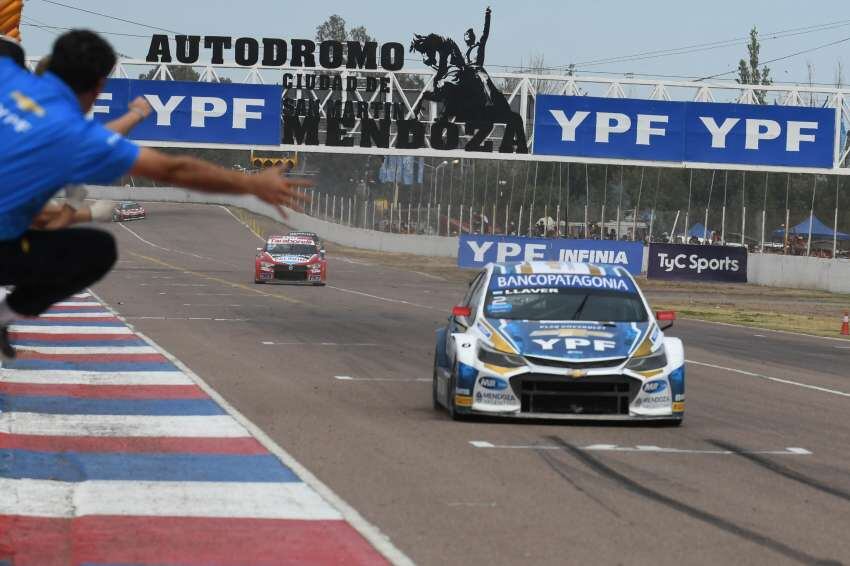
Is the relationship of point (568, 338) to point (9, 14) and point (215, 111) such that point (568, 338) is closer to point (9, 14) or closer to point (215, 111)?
point (9, 14)

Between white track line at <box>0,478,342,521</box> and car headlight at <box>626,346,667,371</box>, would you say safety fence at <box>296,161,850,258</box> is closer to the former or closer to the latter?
car headlight at <box>626,346,667,371</box>

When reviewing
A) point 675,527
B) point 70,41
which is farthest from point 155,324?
point 70,41

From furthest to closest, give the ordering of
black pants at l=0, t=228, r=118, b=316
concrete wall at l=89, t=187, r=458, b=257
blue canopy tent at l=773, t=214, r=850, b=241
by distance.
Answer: concrete wall at l=89, t=187, r=458, b=257 < blue canopy tent at l=773, t=214, r=850, b=241 < black pants at l=0, t=228, r=118, b=316

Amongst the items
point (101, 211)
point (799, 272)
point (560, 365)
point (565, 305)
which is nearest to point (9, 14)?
point (565, 305)

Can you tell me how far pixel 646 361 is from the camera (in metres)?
13.1

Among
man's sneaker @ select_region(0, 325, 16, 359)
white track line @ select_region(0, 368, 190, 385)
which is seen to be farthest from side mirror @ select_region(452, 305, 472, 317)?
man's sneaker @ select_region(0, 325, 16, 359)

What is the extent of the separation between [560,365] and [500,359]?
20.4 inches

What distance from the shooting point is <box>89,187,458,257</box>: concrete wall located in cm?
7694

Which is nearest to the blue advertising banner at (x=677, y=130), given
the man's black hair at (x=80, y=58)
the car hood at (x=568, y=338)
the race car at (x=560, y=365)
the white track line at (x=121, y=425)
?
the race car at (x=560, y=365)

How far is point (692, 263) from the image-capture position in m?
51.8

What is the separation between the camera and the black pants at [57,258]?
203 inches

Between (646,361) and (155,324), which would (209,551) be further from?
(155,324)

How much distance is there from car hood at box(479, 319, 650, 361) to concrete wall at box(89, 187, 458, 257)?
130ft

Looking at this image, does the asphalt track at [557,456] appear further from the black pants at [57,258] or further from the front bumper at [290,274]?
the front bumper at [290,274]
